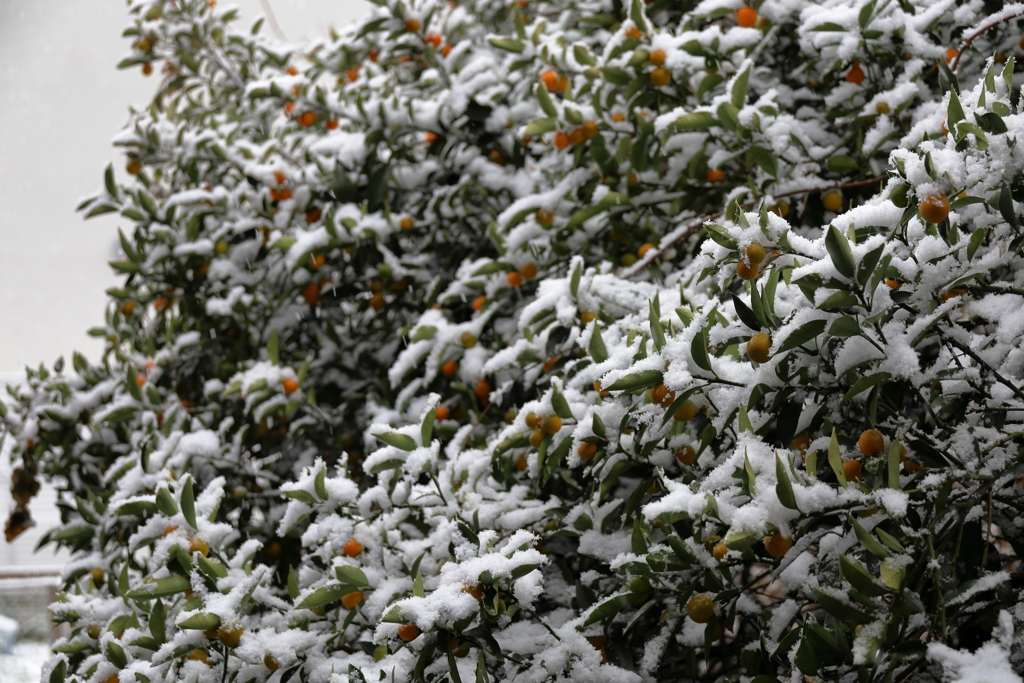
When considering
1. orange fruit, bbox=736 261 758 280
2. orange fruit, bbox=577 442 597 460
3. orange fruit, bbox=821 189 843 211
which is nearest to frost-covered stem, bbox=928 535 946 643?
orange fruit, bbox=736 261 758 280

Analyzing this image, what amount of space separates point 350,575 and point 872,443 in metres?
0.75

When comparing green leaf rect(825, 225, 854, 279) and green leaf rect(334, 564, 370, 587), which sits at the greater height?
green leaf rect(825, 225, 854, 279)

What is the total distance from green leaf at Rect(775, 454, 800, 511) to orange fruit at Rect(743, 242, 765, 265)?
247mm

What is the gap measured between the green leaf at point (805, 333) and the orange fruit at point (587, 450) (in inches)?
13.2

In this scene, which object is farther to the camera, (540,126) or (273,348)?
(273,348)

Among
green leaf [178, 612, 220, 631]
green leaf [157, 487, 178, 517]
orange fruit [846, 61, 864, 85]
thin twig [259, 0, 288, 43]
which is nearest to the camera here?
green leaf [178, 612, 220, 631]

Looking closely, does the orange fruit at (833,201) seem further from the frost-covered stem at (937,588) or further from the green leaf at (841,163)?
the frost-covered stem at (937,588)

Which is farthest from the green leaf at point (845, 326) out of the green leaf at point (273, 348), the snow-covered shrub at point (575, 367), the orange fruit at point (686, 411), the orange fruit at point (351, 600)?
the green leaf at point (273, 348)

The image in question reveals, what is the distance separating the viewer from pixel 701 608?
3.03 ft

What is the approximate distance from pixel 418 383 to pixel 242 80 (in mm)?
1788

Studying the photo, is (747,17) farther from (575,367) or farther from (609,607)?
(609,607)

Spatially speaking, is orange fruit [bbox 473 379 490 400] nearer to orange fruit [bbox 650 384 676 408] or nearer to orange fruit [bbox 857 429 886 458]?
orange fruit [bbox 650 384 676 408]

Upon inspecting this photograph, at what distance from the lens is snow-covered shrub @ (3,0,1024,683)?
2.92ft

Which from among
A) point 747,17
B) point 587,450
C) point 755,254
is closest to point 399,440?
point 587,450
